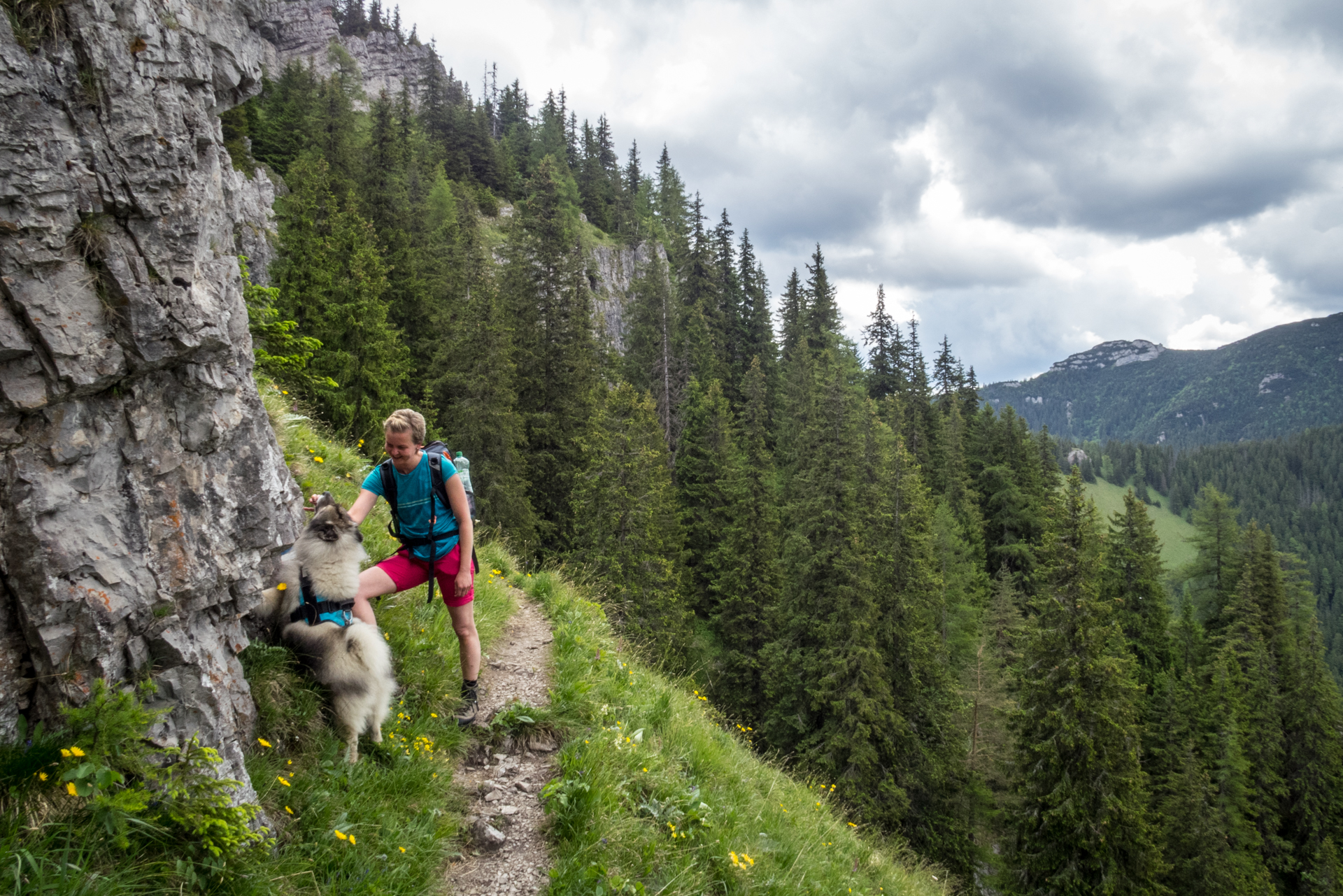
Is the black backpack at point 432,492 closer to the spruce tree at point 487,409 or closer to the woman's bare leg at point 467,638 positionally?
the woman's bare leg at point 467,638

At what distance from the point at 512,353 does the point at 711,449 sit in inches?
480

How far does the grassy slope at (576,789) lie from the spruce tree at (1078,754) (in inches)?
550

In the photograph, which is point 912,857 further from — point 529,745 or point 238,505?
point 238,505

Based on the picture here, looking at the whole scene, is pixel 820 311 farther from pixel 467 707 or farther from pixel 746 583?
pixel 467 707

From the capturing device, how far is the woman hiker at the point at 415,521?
4711mm

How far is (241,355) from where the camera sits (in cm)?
396

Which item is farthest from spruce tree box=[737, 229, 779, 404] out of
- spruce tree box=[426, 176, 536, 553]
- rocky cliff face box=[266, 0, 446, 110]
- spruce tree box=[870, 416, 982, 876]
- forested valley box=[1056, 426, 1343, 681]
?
forested valley box=[1056, 426, 1343, 681]

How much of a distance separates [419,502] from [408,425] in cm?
60

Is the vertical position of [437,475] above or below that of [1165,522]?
above

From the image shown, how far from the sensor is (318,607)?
14.4ft

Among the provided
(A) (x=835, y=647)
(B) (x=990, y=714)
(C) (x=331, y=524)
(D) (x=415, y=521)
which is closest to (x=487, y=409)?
(A) (x=835, y=647)

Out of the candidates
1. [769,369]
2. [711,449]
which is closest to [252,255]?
[711,449]

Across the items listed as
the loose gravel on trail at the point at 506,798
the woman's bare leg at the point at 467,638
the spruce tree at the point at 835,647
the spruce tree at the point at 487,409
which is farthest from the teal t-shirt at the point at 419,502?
the spruce tree at the point at 835,647

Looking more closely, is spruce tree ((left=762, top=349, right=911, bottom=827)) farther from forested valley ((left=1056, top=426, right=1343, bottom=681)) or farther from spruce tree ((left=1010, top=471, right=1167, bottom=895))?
forested valley ((left=1056, top=426, right=1343, bottom=681))
